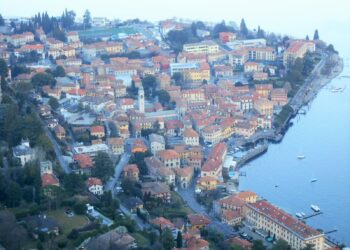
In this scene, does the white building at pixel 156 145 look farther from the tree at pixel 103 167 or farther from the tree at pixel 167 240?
the tree at pixel 167 240

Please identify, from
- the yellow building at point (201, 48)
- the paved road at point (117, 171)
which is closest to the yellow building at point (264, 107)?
the paved road at point (117, 171)

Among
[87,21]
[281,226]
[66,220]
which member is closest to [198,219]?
[281,226]

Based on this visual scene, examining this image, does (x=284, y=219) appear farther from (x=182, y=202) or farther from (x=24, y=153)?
(x=24, y=153)

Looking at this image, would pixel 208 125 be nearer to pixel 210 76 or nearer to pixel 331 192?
pixel 331 192

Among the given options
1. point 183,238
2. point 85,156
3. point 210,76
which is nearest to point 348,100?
point 210,76

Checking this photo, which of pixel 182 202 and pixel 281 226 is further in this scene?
pixel 182 202
